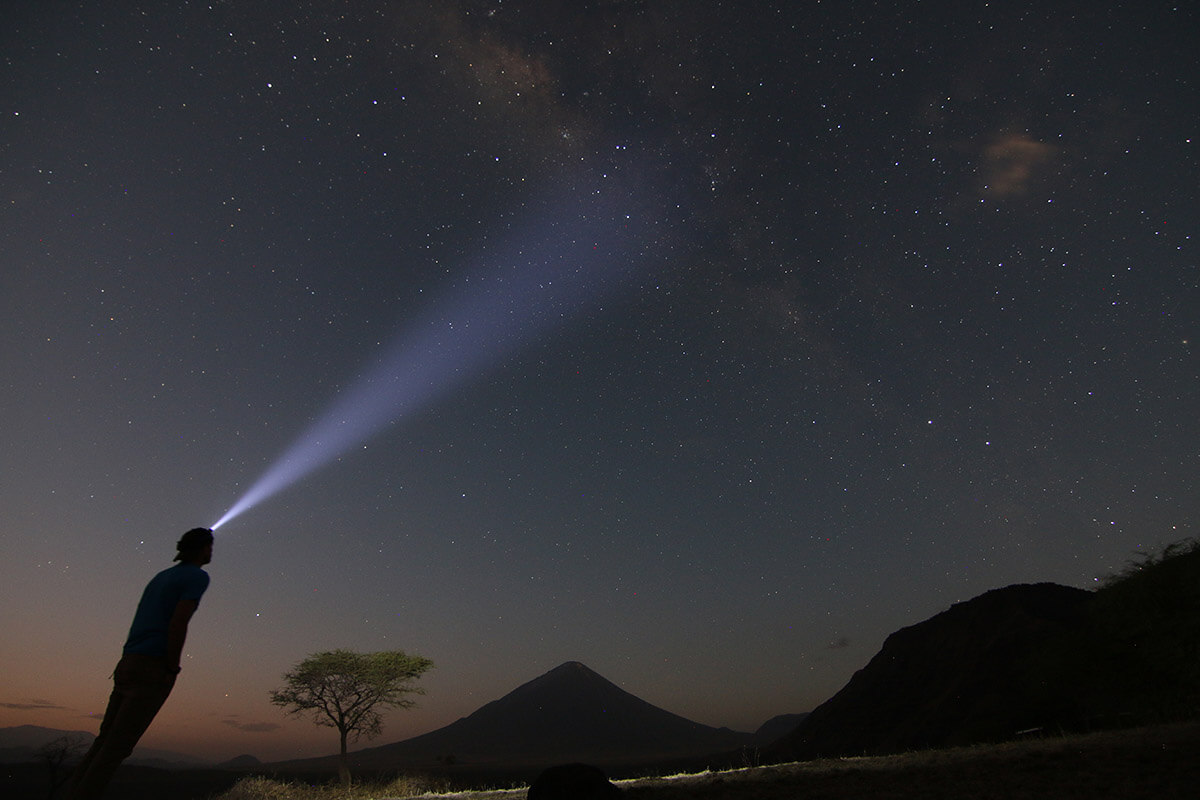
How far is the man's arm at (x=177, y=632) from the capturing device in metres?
4.38

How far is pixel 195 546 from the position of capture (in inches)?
191

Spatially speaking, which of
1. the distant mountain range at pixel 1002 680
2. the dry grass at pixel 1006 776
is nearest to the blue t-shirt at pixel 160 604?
the dry grass at pixel 1006 776

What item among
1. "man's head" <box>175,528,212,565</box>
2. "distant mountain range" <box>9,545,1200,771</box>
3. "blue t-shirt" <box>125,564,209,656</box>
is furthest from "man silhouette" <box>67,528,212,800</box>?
"distant mountain range" <box>9,545,1200,771</box>

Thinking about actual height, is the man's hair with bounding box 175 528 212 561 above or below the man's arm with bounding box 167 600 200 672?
above

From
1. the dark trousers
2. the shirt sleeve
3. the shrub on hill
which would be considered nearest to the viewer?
the dark trousers

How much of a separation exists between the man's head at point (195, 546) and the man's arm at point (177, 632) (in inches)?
18.3

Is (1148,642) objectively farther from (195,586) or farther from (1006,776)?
(195,586)

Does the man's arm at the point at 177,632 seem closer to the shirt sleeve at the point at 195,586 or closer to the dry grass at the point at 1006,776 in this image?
the shirt sleeve at the point at 195,586

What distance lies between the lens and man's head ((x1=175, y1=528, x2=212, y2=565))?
4801 mm

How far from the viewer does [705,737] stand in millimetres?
198250

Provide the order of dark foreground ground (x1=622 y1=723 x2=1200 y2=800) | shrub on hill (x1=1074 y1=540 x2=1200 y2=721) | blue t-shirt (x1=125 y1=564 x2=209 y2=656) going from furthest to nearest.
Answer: shrub on hill (x1=1074 y1=540 x2=1200 y2=721), dark foreground ground (x1=622 y1=723 x2=1200 y2=800), blue t-shirt (x1=125 y1=564 x2=209 y2=656)

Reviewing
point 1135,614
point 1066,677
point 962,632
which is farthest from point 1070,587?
point 1135,614

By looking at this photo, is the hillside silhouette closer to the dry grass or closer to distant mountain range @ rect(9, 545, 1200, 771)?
distant mountain range @ rect(9, 545, 1200, 771)

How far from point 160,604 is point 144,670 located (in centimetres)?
45
